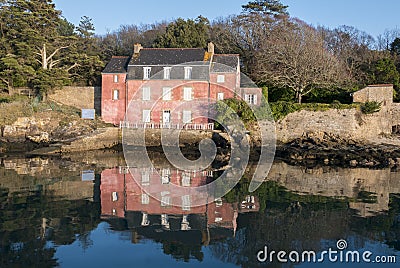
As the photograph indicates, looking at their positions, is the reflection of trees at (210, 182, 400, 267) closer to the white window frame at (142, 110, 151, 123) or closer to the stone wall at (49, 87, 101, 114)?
the white window frame at (142, 110, 151, 123)

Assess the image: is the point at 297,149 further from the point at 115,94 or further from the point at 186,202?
the point at 115,94

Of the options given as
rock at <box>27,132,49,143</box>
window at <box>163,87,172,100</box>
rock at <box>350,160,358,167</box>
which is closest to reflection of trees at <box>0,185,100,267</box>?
rock at <box>27,132,49,143</box>

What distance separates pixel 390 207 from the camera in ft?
44.4

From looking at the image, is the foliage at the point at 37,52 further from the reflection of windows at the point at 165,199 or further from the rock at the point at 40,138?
the reflection of windows at the point at 165,199

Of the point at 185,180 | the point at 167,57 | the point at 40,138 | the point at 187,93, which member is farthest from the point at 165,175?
the point at 167,57

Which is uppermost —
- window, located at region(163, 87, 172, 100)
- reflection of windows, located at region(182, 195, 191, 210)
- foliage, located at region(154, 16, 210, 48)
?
foliage, located at region(154, 16, 210, 48)

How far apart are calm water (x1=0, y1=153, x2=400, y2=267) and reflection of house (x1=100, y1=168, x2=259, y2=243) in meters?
0.03

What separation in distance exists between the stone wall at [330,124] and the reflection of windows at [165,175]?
34.5 ft

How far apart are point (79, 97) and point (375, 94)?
884 inches

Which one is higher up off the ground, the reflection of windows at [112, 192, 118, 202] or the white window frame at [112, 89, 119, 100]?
the white window frame at [112, 89, 119, 100]

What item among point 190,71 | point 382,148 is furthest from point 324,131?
point 190,71

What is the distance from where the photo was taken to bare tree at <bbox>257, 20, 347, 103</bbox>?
28.4 meters

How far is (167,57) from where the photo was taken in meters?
29.6

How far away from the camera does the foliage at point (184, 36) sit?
35.2 meters
